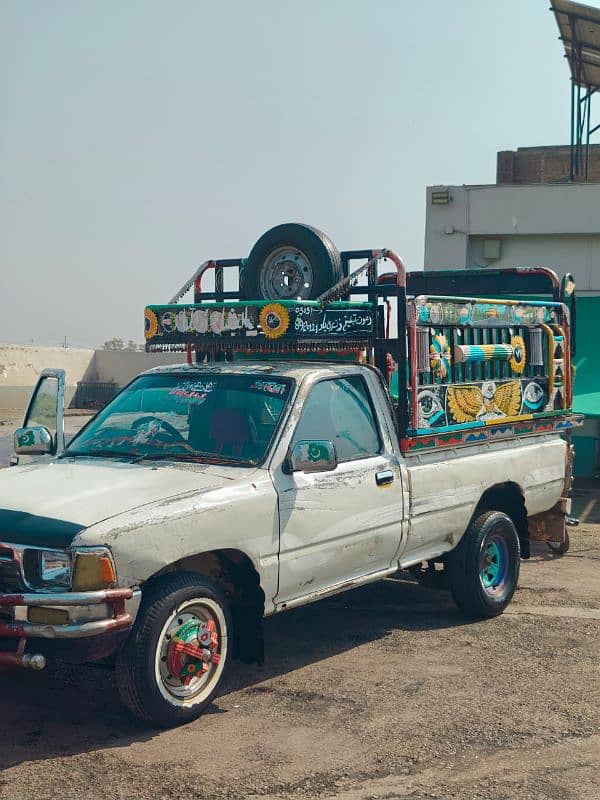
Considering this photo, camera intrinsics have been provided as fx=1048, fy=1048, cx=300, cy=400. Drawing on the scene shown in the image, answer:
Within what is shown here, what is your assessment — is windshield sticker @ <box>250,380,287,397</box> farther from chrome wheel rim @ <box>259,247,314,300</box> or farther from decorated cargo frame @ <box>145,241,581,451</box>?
chrome wheel rim @ <box>259,247,314,300</box>

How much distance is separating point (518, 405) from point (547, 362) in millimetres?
688

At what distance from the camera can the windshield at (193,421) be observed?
19.6ft

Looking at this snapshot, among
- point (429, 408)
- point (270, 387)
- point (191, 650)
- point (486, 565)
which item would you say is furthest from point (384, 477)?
point (191, 650)

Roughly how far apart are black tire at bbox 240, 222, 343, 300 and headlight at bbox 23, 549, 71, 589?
329cm

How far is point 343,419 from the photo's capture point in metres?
6.46

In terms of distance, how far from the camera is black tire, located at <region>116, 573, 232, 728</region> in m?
4.89

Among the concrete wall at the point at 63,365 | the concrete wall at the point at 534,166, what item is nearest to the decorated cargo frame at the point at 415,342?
the concrete wall at the point at 534,166

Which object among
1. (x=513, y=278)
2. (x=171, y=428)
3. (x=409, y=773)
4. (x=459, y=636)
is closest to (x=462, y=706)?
(x=409, y=773)

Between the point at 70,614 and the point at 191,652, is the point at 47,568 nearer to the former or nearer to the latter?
the point at 70,614

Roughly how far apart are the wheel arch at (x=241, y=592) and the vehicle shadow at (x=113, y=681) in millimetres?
326

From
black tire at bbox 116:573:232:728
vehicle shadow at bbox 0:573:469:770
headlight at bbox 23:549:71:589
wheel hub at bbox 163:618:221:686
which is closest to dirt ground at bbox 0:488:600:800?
vehicle shadow at bbox 0:573:469:770

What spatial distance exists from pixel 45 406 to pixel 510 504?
3.58m

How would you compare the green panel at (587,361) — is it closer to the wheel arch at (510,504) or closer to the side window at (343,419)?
the wheel arch at (510,504)

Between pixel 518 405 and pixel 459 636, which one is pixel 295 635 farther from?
pixel 518 405
